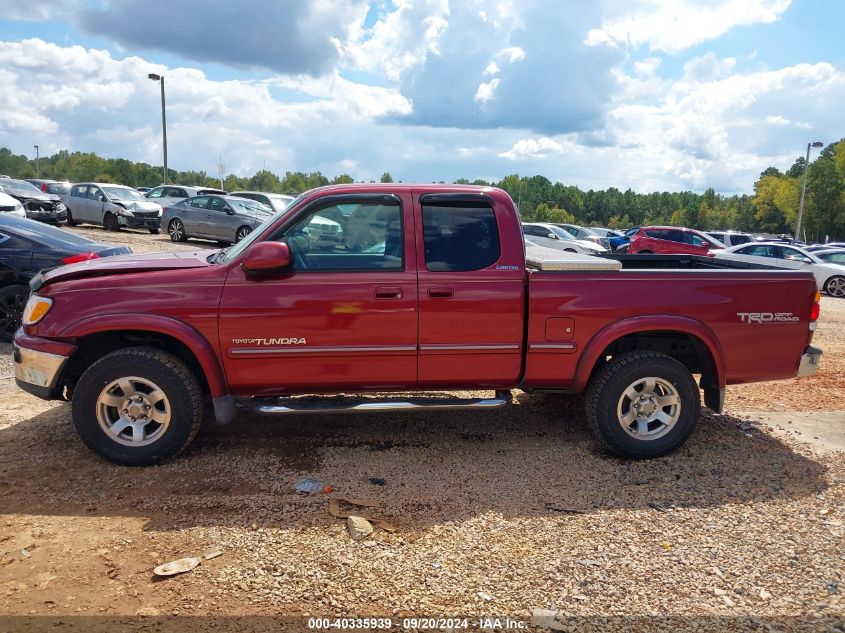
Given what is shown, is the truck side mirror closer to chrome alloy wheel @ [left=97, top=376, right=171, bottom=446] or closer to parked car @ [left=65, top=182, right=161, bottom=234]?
chrome alloy wheel @ [left=97, top=376, right=171, bottom=446]

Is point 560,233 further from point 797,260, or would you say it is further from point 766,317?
point 766,317

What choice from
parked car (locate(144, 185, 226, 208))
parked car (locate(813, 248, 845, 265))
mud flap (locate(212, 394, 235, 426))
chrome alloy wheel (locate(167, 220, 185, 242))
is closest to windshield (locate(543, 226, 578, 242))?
parked car (locate(813, 248, 845, 265))

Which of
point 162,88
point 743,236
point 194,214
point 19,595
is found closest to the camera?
point 19,595

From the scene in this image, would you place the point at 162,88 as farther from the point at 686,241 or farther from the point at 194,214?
the point at 686,241

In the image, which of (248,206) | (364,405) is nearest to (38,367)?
(364,405)

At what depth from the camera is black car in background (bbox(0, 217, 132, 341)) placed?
7434 millimetres

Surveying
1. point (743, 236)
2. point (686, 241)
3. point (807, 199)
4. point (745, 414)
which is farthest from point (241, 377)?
point (807, 199)

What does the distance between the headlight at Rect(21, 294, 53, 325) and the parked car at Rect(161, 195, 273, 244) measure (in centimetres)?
1342

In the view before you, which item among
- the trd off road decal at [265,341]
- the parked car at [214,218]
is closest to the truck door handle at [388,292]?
the trd off road decal at [265,341]

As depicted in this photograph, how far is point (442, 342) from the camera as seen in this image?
4398mm

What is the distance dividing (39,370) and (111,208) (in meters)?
18.1

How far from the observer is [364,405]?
14.2ft

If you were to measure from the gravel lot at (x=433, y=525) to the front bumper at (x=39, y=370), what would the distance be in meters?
0.53

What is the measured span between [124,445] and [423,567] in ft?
7.67
